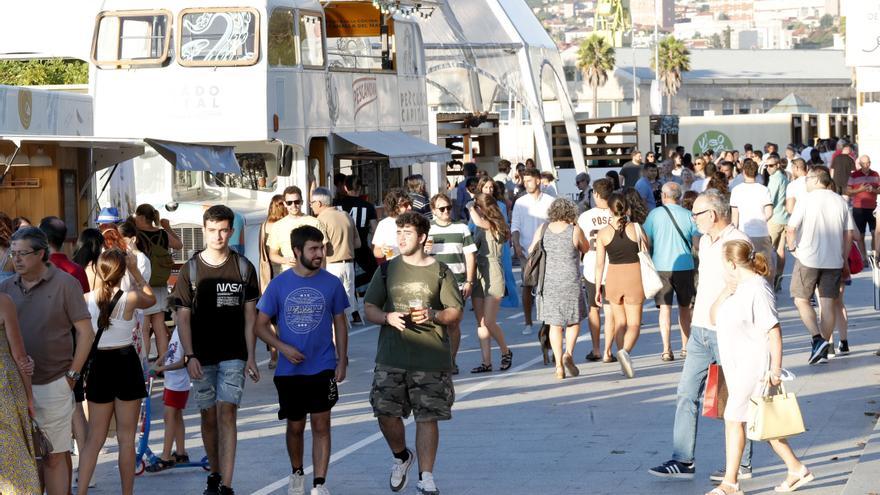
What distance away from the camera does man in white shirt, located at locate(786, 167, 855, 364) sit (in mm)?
13000

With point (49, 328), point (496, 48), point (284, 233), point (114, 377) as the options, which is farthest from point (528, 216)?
point (496, 48)

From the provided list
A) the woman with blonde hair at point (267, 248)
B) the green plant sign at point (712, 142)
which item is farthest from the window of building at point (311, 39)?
the green plant sign at point (712, 142)

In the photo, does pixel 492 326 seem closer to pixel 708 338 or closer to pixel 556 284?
pixel 556 284

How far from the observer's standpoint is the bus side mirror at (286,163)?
18531mm

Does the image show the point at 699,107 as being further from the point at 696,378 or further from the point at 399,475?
the point at 399,475

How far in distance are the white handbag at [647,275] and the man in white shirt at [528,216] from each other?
8.54 ft

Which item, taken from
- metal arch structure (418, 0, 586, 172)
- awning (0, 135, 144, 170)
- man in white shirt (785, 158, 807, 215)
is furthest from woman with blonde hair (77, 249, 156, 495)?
metal arch structure (418, 0, 586, 172)

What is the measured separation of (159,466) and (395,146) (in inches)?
480

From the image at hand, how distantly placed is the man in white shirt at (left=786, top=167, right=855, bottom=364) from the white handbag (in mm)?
1358

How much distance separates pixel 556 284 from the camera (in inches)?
507

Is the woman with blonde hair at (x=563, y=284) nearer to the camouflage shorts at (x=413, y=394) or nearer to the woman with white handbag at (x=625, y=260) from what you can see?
the woman with white handbag at (x=625, y=260)

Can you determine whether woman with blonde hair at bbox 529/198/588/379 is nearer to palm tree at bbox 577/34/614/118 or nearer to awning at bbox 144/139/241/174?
awning at bbox 144/139/241/174

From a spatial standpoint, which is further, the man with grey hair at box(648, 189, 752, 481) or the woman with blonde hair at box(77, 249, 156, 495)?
the man with grey hair at box(648, 189, 752, 481)

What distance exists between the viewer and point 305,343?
26.8 feet
